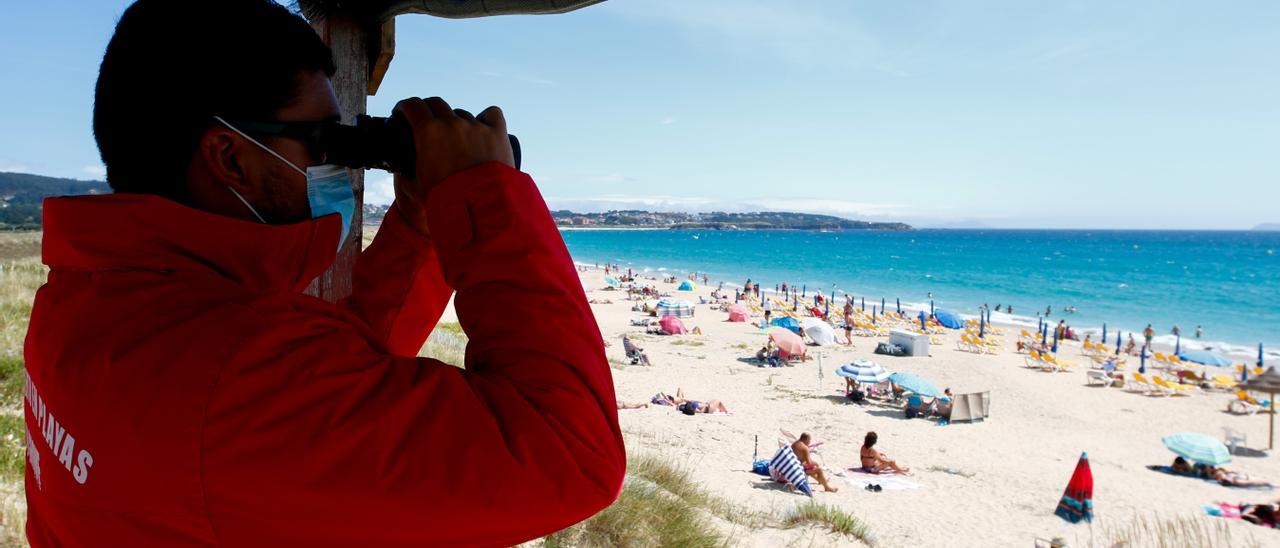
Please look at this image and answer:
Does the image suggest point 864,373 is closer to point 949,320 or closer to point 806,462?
point 806,462

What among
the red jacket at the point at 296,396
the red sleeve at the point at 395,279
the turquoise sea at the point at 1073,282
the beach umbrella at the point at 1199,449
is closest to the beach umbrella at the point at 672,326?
the turquoise sea at the point at 1073,282

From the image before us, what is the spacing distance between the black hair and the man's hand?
6.3 inches

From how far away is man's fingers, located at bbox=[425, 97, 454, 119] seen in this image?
81cm

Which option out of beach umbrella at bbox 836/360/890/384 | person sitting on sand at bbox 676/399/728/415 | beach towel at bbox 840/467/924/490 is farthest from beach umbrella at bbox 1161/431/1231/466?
person sitting on sand at bbox 676/399/728/415

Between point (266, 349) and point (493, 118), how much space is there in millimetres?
352

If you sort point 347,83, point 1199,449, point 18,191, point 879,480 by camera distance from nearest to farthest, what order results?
point 347,83 < point 879,480 < point 1199,449 < point 18,191

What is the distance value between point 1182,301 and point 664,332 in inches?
1762

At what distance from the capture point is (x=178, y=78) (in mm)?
776

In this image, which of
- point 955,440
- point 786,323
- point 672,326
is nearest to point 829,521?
point 955,440

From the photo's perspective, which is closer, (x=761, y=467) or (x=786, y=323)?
(x=761, y=467)

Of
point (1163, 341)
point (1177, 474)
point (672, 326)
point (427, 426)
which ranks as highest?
point (427, 426)

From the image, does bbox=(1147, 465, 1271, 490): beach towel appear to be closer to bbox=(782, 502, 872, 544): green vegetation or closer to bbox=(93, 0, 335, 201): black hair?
bbox=(782, 502, 872, 544): green vegetation

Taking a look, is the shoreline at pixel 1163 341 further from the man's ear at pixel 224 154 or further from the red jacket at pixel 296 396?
the man's ear at pixel 224 154

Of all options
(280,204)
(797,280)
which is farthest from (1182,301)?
(280,204)
